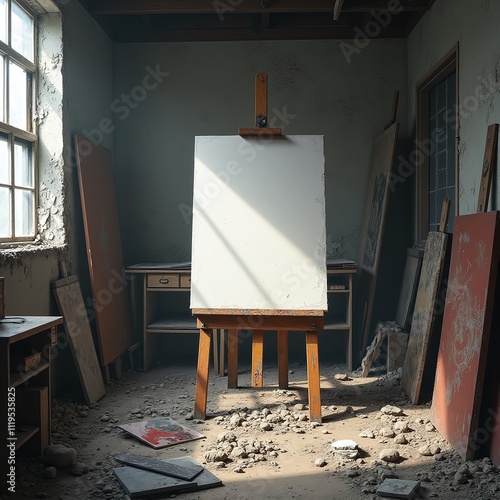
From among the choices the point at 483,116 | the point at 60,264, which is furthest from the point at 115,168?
the point at 483,116

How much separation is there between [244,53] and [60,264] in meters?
2.84

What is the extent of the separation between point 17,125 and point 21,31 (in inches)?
26.0

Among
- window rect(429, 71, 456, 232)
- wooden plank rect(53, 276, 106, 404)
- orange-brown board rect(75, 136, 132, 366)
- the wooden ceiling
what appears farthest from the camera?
the wooden ceiling

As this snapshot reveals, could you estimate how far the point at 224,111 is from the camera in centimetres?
590

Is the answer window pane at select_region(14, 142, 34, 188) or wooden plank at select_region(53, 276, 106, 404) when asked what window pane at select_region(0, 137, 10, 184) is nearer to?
window pane at select_region(14, 142, 34, 188)

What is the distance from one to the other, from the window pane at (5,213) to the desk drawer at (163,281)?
5.22 feet

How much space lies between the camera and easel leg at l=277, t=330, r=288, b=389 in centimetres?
458

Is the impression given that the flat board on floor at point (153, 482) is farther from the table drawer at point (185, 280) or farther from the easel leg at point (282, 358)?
the table drawer at point (185, 280)

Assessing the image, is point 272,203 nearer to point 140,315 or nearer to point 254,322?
point 254,322

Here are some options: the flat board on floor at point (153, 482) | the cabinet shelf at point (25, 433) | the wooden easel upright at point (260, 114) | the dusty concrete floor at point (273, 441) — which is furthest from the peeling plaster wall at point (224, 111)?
the flat board on floor at point (153, 482)

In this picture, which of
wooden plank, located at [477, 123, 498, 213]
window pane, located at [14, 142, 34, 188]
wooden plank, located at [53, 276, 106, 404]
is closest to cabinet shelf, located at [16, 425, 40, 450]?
wooden plank, located at [53, 276, 106, 404]

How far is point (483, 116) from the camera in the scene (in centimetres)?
375

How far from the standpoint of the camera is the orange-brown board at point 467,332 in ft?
10.5

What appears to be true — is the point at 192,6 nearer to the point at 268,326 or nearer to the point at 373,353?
the point at 268,326
